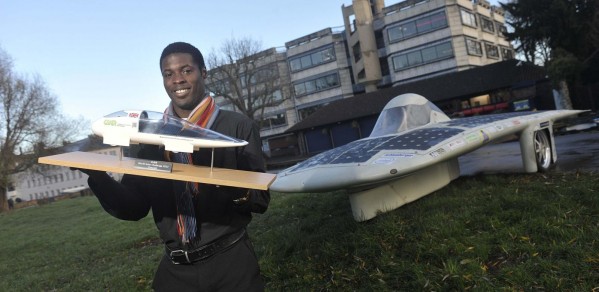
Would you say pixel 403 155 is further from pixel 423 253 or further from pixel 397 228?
pixel 423 253

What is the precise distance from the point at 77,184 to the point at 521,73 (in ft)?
327

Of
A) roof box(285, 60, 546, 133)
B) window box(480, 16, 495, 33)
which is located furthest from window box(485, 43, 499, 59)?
roof box(285, 60, 546, 133)

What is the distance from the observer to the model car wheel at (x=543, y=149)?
8828mm

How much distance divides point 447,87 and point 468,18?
63.5 ft

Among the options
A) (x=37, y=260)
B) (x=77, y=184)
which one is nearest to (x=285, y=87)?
(x=37, y=260)

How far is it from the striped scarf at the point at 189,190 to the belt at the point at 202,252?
0.22ft

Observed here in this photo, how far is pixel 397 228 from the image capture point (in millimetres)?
5582

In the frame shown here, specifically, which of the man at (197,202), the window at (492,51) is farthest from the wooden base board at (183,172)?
the window at (492,51)

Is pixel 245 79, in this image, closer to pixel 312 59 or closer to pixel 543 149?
pixel 312 59

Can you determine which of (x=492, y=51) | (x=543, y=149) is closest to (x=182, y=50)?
(x=543, y=149)

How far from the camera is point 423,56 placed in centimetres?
5109

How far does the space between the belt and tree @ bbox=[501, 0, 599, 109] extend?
87.1 feet

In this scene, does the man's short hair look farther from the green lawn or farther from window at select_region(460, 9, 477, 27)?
window at select_region(460, 9, 477, 27)

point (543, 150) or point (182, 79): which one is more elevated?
point (182, 79)
